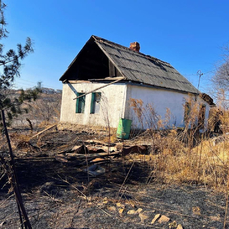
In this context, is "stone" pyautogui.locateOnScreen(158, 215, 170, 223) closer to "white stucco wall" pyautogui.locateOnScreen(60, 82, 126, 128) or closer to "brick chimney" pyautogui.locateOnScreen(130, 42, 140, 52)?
"white stucco wall" pyautogui.locateOnScreen(60, 82, 126, 128)

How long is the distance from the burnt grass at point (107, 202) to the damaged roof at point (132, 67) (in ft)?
20.9

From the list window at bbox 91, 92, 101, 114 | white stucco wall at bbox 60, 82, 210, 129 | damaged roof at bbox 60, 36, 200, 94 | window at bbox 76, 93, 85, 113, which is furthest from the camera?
window at bbox 76, 93, 85, 113

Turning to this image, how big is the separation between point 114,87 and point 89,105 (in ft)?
6.15

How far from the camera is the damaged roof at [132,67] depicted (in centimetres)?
1044

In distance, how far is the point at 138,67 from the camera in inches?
460

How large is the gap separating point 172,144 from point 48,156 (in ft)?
11.3

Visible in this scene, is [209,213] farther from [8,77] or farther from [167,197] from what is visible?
[8,77]

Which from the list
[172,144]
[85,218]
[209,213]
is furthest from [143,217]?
[172,144]

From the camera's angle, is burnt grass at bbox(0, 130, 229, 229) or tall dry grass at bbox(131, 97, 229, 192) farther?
tall dry grass at bbox(131, 97, 229, 192)

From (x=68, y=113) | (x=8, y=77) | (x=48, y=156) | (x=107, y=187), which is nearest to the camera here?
(x=107, y=187)

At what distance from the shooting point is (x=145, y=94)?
1060cm

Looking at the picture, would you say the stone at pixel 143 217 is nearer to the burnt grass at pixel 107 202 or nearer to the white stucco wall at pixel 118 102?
the burnt grass at pixel 107 202

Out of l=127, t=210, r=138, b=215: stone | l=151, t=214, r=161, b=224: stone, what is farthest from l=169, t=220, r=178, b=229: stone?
l=127, t=210, r=138, b=215: stone

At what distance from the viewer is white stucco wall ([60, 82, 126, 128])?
1004 cm
